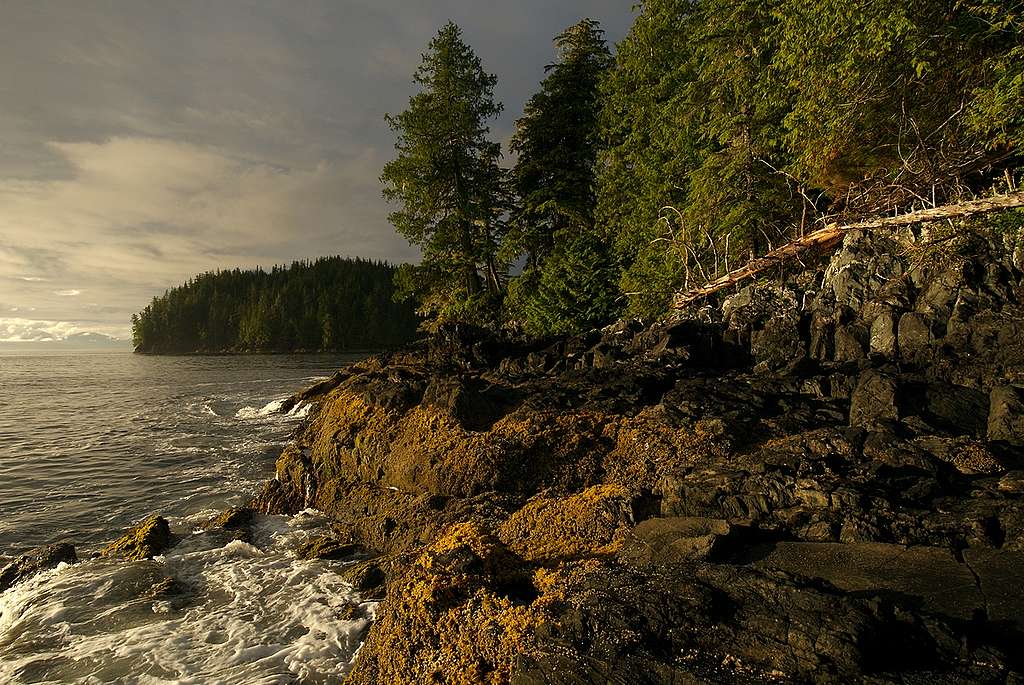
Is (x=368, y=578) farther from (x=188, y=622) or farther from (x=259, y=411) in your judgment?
(x=259, y=411)

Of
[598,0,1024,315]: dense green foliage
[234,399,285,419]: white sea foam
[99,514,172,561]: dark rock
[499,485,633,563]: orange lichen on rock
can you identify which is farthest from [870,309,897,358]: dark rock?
[234,399,285,419]: white sea foam

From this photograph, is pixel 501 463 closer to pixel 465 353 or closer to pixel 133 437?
pixel 465 353

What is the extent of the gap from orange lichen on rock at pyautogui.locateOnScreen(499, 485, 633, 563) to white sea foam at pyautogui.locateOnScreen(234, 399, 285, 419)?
19.9 metres

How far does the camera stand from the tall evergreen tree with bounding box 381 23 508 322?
1005 inches

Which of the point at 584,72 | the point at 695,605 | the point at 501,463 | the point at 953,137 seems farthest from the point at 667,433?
the point at 584,72

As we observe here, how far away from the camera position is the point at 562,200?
26.0 meters

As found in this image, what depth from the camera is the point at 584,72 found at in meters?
27.6

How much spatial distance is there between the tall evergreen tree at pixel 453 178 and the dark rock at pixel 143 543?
18952 millimetres

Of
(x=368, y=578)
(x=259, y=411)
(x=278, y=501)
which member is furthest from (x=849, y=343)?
(x=259, y=411)

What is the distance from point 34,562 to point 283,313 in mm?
123950

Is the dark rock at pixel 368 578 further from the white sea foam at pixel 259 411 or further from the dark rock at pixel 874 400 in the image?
the white sea foam at pixel 259 411

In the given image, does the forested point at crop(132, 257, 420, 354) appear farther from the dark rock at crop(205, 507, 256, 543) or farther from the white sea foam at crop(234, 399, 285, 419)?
the dark rock at crop(205, 507, 256, 543)

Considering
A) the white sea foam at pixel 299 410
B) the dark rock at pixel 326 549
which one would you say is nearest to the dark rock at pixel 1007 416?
the dark rock at pixel 326 549

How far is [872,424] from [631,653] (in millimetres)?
6266
